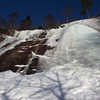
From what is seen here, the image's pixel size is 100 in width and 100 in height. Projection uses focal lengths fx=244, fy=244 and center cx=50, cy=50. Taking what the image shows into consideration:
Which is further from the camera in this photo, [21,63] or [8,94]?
[21,63]

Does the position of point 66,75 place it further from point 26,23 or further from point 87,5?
point 26,23

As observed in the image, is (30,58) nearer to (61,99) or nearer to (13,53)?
(13,53)

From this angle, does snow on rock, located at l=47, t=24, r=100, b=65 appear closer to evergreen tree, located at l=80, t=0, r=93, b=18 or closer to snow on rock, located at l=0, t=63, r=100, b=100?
snow on rock, located at l=0, t=63, r=100, b=100

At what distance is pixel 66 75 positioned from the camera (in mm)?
6805

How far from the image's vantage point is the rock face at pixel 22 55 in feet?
30.2

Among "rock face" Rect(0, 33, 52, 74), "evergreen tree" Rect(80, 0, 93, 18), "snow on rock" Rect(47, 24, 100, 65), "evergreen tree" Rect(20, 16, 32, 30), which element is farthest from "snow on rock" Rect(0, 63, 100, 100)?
"evergreen tree" Rect(20, 16, 32, 30)

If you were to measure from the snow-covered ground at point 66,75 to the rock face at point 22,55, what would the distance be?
1.18ft

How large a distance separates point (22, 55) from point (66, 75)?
3513mm

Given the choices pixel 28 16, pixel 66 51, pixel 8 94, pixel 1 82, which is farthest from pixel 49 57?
pixel 28 16

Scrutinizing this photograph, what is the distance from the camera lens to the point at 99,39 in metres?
8.98

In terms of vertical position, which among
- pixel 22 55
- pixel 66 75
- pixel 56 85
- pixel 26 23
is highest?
pixel 26 23

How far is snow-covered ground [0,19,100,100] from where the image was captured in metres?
5.39

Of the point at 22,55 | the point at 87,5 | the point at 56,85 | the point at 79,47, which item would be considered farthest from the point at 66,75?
the point at 87,5

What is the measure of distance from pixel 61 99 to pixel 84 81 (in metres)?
1.24
